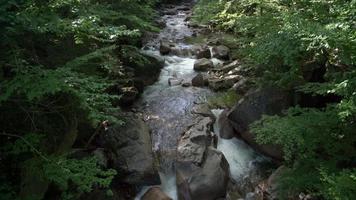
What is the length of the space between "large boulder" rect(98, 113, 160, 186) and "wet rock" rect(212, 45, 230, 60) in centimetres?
532

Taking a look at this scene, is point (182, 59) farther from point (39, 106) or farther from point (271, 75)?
point (39, 106)

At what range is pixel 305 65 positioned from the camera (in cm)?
760

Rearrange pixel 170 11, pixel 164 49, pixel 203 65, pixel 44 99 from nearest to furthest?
1. pixel 44 99
2. pixel 203 65
3. pixel 164 49
4. pixel 170 11

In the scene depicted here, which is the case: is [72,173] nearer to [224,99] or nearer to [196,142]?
[196,142]

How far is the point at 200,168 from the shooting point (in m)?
7.23

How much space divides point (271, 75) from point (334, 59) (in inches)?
52.9

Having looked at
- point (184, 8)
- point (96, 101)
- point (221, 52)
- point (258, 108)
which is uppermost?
point (96, 101)

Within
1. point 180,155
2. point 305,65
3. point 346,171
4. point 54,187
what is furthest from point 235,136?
point 54,187

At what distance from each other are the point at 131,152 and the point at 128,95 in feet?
6.82

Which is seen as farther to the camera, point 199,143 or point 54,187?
point 199,143

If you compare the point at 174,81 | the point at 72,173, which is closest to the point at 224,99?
the point at 174,81

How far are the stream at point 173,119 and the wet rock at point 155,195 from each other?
15cm

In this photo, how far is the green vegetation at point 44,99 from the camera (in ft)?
13.4

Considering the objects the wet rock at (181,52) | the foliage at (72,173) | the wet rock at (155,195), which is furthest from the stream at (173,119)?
the foliage at (72,173)
